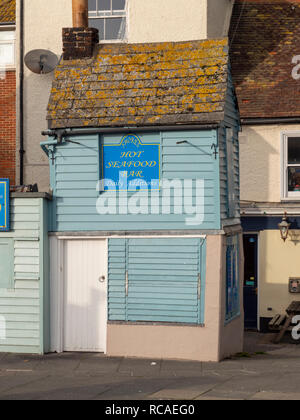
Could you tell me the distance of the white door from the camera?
15430 millimetres

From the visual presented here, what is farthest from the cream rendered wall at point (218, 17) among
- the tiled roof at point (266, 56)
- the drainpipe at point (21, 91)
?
the drainpipe at point (21, 91)

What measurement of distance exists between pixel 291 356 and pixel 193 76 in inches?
267

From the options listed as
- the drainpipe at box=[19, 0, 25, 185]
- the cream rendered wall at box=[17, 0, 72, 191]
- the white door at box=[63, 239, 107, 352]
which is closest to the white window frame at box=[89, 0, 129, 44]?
the cream rendered wall at box=[17, 0, 72, 191]

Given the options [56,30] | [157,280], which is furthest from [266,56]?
[157,280]

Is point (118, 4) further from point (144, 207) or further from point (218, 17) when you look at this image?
point (144, 207)

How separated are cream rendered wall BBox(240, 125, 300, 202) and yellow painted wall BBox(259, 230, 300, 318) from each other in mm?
1204

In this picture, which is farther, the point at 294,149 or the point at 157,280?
the point at 294,149

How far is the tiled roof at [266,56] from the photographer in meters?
22.2

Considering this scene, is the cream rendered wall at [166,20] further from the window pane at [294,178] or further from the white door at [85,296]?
the white door at [85,296]

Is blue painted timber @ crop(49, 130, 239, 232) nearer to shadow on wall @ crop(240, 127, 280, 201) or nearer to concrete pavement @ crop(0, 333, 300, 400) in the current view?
concrete pavement @ crop(0, 333, 300, 400)

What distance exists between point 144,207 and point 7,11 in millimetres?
11452

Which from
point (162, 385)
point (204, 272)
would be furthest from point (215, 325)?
point (162, 385)

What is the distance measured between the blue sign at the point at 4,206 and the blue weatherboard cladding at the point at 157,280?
88.2 inches

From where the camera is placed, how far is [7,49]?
75.3ft
